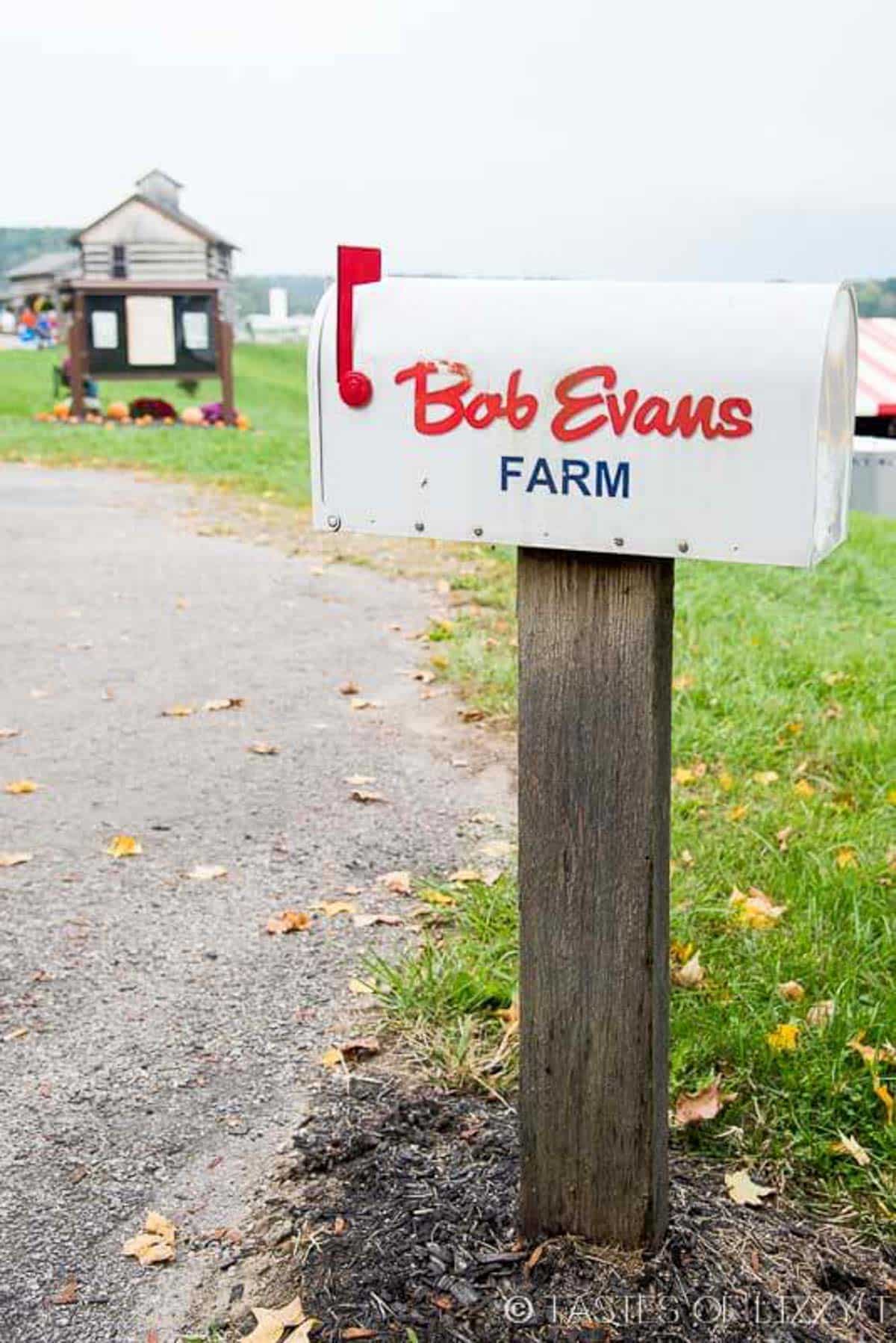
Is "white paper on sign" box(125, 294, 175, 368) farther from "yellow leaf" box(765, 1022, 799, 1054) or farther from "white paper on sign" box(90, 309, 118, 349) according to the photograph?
"yellow leaf" box(765, 1022, 799, 1054)

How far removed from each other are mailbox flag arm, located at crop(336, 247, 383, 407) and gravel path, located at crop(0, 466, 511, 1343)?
1.30 m

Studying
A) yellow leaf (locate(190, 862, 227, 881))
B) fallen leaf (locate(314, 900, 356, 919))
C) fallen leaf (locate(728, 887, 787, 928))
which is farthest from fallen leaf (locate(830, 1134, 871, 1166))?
yellow leaf (locate(190, 862, 227, 881))

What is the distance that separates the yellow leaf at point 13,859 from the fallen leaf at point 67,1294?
5.71ft

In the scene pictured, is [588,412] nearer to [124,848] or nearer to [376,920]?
[376,920]

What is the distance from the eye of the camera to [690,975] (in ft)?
9.62

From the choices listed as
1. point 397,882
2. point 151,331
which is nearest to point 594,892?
point 397,882

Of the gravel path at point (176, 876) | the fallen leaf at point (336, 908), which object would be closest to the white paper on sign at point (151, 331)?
the gravel path at point (176, 876)

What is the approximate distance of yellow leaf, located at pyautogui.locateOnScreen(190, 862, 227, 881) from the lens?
372 cm

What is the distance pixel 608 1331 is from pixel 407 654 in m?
4.11

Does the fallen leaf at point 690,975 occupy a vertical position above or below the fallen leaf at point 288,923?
above

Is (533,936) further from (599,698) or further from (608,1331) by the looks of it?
(608,1331)

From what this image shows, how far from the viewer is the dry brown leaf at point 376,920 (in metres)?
3.38

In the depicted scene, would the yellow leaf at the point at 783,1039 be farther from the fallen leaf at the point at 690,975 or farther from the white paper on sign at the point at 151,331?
the white paper on sign at the point at 151,331

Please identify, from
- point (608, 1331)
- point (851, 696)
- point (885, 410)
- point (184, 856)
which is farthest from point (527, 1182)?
point (885, 410)
